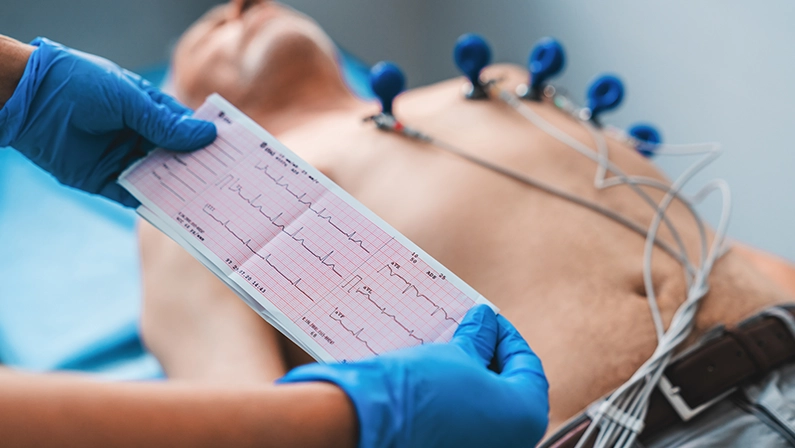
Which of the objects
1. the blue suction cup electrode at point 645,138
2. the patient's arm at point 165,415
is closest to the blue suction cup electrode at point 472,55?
the blue suction cup electrode at point 645,138

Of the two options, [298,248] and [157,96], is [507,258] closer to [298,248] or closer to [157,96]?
[298,248]

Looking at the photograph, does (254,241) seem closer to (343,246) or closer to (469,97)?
(343,246)

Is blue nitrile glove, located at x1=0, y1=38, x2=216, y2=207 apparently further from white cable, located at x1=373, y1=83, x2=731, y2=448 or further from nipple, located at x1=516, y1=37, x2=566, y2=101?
nipple, located at x1=516, y1=37, x2=566, y2=101

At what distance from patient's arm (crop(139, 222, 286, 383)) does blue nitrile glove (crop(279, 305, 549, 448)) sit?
16.8 inches

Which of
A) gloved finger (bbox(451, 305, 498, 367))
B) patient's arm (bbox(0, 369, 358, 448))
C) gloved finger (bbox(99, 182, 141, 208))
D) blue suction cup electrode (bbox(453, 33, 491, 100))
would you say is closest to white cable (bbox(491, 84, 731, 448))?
blue suction cup electrode (bbox(453, 33, 491, 100))

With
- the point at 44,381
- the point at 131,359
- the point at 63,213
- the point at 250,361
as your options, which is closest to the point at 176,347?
the point at 250,361

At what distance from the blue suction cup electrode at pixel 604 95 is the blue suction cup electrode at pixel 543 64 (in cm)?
9

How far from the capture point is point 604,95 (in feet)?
3.95

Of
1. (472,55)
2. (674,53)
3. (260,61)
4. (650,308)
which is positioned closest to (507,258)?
(650,308)

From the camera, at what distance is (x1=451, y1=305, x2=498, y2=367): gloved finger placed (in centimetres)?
58

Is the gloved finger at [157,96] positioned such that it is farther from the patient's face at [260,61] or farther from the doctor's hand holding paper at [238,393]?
the patient's face at [260,61]

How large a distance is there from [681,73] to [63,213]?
178 centimetres

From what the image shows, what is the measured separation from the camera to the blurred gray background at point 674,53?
4.62 feet

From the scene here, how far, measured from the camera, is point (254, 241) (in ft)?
2.24
